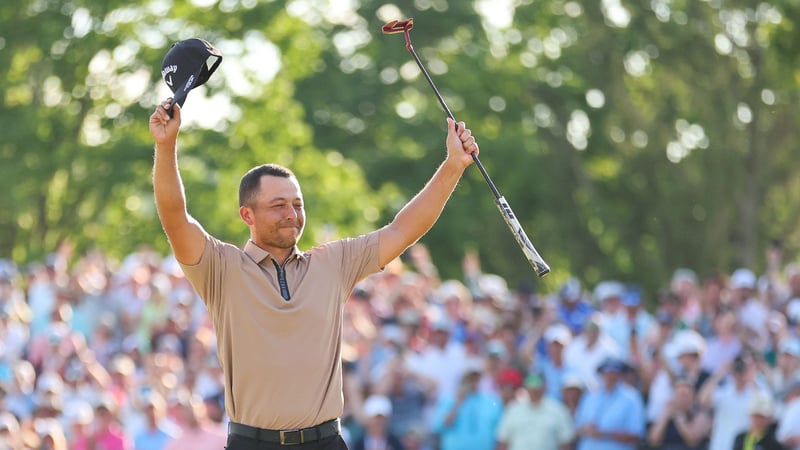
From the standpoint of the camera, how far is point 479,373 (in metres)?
14.9

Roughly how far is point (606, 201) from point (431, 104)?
6.81m

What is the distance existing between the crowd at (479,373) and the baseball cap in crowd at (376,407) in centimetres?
2

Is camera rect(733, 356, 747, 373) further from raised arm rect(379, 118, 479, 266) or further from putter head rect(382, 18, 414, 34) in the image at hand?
raised arm rect(379, 118, 479, 266)

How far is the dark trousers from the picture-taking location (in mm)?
6984

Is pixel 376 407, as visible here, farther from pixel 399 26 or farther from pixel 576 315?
pixel 399 26

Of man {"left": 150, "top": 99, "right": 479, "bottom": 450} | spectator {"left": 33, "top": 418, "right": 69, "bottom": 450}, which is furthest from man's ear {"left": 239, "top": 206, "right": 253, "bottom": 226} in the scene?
spectator {"left": 33, "top": 418, "right": 69, "bottom": 450}

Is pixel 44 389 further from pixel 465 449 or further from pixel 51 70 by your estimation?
pixel 51 70

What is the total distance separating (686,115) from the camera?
28.0m

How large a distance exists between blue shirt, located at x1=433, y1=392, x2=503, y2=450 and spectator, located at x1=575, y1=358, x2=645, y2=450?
1.06 m

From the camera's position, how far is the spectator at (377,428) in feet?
47.6

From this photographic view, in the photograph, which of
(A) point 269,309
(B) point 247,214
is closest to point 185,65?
(B) point 247,214

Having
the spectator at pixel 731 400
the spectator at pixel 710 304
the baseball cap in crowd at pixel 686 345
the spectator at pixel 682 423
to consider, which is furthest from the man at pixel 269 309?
the spectator at pixel 710 304

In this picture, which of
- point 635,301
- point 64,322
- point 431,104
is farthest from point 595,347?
point 431,104

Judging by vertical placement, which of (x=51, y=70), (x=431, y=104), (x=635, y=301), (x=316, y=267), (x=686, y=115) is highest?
(x=316, y=267)
